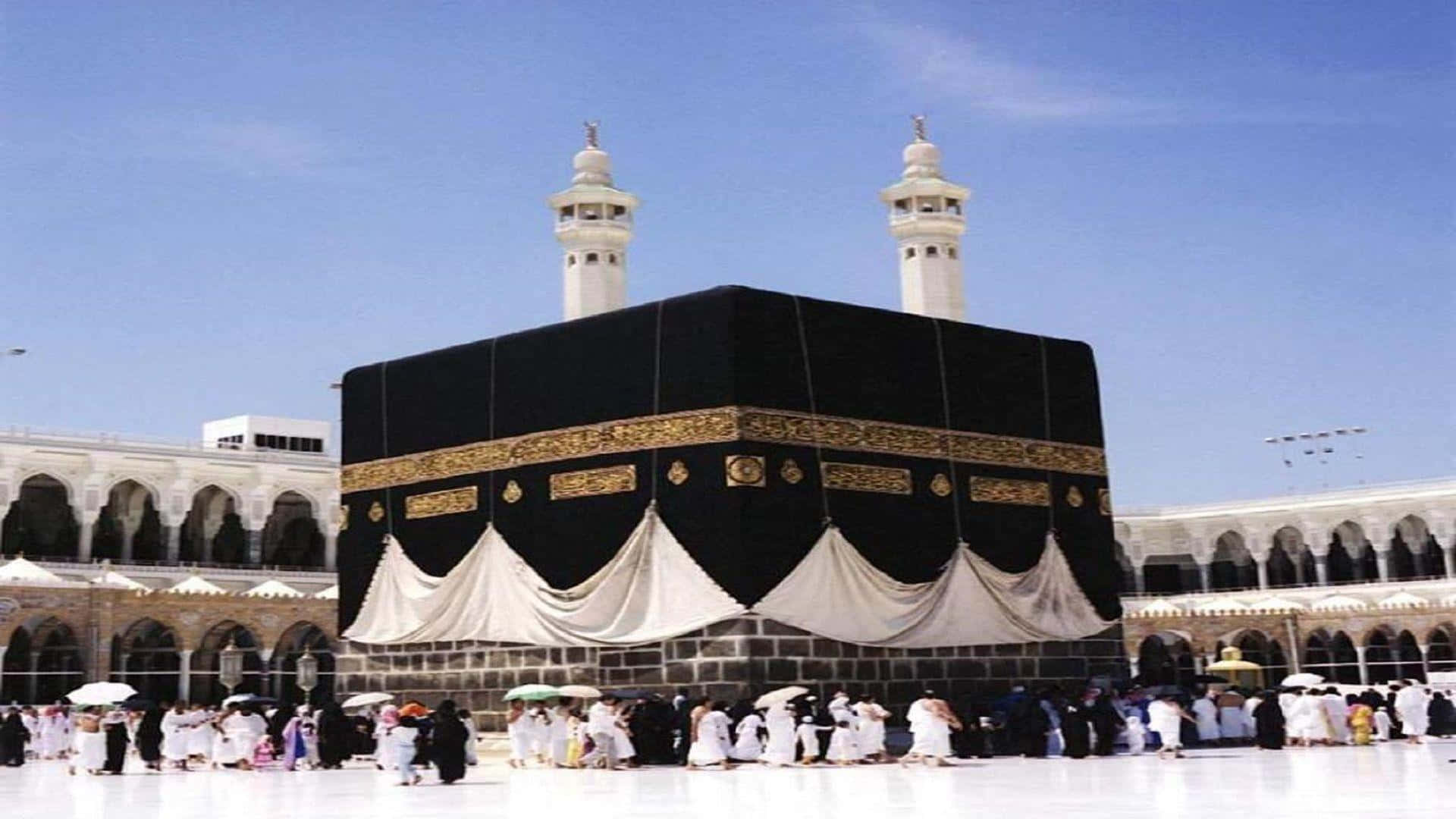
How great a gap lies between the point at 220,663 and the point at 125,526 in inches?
Result: 287

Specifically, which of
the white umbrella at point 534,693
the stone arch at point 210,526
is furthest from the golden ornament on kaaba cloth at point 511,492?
the stone arch at point 210,526

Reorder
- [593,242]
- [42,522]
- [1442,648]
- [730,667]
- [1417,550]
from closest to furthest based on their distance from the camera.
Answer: [730,667] → [593,242] → [42,522] → [1442,648] → [1417,550]

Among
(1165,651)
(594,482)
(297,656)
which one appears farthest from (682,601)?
(1165,651)

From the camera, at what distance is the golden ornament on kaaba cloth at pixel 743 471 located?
11.5 metres

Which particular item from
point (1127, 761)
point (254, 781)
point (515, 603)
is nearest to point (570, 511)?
point (515, 603)

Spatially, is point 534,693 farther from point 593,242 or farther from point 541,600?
point 593,242

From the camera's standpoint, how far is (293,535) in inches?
1364

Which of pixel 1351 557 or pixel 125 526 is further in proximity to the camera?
pixel 1351 557

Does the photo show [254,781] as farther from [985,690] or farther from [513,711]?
[985,690]

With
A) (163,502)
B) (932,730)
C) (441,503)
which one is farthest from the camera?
(163,502)

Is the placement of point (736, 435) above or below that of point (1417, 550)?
below

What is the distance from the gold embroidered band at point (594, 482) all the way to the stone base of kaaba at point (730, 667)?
119 centimetres

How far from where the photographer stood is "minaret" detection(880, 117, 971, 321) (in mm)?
25656

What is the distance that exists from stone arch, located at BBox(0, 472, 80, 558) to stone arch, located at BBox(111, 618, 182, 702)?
4848mm
